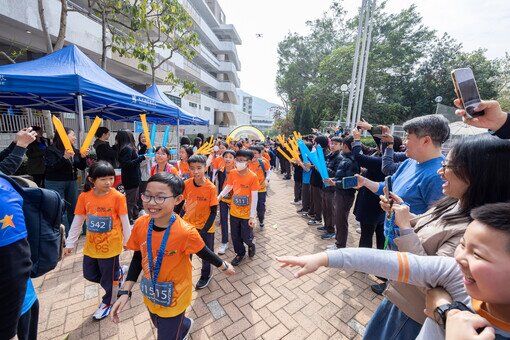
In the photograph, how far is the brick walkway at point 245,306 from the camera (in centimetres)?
244

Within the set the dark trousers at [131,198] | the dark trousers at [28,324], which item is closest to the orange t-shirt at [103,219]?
the dark trousers at [28,324]

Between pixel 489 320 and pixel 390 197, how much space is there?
1.12 meters

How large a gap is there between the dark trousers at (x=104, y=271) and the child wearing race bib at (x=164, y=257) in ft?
2.86

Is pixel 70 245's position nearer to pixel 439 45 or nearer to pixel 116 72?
pixel 116 72

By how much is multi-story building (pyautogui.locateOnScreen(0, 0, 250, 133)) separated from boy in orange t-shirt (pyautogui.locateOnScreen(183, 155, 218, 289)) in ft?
23.8

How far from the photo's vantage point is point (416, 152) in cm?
209

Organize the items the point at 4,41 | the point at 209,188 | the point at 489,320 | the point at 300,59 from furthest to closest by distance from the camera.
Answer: the point at 300,59, the point at 4,41, the point at 209,188, the point at 489,320

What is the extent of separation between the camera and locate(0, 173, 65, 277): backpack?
135 centimetres

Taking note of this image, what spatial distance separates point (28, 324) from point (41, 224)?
729 mm

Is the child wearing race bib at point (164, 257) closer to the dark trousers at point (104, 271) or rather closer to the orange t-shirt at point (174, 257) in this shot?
the orange t-shirt at point (174, 257)

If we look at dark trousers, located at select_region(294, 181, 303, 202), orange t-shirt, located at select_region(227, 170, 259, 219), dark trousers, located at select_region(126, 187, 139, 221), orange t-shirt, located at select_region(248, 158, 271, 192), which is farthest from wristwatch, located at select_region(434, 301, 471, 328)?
dark trousers, located at select_region(294, 181, 303, 202)

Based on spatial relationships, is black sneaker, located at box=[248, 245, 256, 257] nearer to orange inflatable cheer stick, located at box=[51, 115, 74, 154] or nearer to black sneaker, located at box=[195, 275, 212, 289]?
black sneaker, located at box=[195, 275, 212, 289]

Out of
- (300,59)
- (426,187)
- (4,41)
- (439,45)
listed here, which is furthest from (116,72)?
(439,45)

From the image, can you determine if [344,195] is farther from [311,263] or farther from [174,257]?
[311,263]
